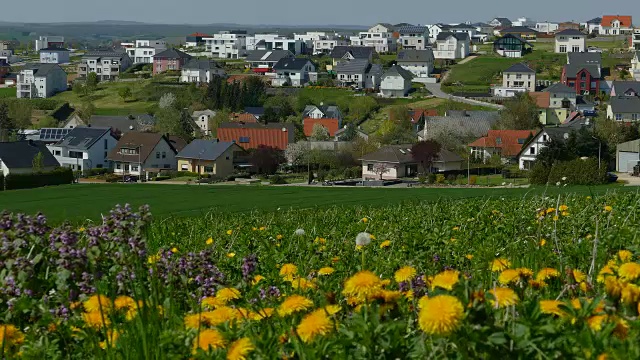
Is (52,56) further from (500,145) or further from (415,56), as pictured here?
(500,145)

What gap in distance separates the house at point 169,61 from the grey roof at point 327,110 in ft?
115

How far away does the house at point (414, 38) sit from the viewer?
12606 cm

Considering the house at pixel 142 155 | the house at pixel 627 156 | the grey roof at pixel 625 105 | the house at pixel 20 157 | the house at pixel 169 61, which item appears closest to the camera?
the house at pixel 627 156

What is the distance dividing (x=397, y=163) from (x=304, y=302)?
154 ft

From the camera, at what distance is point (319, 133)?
6372cm

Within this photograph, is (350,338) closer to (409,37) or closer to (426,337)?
(426,337)

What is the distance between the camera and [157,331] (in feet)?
9.85

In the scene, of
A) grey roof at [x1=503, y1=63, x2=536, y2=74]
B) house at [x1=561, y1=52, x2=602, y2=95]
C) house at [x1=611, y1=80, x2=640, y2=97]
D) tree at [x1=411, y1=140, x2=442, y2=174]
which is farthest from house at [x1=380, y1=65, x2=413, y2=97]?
tree at [x1=411, y1=140, x2=442, y2=174]

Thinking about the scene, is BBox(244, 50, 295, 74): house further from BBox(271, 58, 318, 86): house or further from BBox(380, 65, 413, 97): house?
BBox(380, 65, 413, 97): house

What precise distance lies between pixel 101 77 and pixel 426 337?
376 ft

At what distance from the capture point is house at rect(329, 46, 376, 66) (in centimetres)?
10606

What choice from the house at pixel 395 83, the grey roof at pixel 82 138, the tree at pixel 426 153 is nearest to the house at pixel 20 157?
the grey roof at pixel 82 138

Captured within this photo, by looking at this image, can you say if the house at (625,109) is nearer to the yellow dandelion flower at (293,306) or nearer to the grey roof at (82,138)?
the grey roof at (82,138)

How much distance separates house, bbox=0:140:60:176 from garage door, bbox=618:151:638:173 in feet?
84.3
